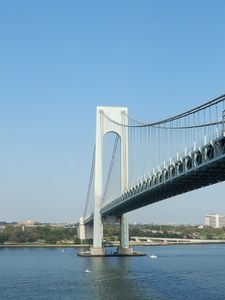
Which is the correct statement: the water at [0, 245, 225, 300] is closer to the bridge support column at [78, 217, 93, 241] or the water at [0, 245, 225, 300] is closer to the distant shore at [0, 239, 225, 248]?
the bridge support column at [78, 217, 93, 241]

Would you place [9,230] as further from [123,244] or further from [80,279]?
[80,279]

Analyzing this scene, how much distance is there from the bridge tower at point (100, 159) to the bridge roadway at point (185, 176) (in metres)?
13.2

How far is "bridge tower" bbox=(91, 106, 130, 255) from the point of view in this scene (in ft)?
180

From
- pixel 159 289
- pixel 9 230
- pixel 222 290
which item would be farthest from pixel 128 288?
pixel 9 230

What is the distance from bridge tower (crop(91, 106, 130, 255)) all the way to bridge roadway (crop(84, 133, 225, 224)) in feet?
43.4

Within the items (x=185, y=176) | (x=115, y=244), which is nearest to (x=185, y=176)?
(x=185, y=176)

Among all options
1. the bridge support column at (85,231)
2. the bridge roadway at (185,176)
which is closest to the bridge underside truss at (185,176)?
the bridge roadway at (185,176)

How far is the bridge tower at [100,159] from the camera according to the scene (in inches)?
2164

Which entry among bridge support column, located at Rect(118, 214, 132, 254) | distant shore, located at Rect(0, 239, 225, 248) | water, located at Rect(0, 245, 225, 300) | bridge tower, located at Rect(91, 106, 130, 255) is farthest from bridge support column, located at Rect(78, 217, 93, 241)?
water, located at Rect(0, 245, 225, 300)

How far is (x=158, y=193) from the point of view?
3372 cm

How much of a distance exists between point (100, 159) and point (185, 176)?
29806mm

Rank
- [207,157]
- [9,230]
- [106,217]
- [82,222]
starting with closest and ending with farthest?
[207,157]
[106,217]
[82,222]
[9,230]

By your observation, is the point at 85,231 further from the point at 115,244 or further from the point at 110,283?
the point at 110,283

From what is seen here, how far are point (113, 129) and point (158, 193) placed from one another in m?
24.4
